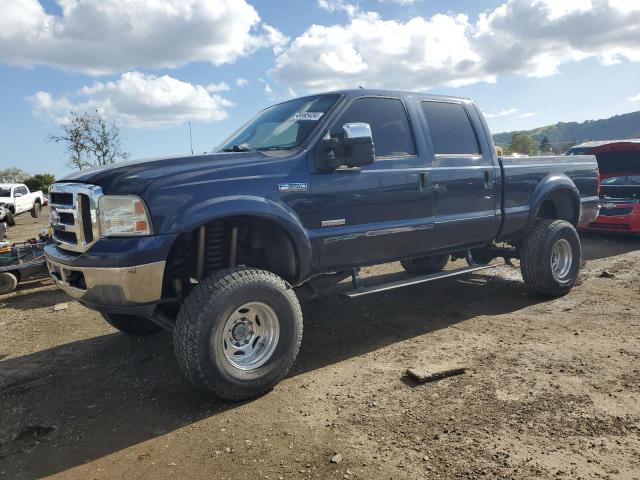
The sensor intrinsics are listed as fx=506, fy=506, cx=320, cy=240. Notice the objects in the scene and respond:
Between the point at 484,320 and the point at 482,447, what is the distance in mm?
2442

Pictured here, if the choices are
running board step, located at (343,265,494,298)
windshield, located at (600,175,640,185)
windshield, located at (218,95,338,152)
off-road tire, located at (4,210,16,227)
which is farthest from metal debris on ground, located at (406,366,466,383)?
off-road tire, located at (4,210,16,227)

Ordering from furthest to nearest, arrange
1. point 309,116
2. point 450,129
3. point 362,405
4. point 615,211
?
1. point 615,211
2. point 450,129
3. point 309,116
4. point 362,405

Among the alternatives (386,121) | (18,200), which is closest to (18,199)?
(18,200)

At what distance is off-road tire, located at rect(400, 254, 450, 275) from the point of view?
7.13 m

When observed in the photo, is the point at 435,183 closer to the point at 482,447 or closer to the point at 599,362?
the point at 599,362

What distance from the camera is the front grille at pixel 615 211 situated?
920cm

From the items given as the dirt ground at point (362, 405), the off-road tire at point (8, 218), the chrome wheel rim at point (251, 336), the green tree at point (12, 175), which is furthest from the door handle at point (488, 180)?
the green tree at point (12, 175)

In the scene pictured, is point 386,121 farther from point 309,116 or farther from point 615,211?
point 615,211

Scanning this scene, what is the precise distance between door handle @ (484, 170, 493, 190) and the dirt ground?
4.34 ft

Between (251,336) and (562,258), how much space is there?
4.19 m

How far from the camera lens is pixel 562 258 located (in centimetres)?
605

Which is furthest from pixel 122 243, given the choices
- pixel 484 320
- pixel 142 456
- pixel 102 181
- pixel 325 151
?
pixel 484 320

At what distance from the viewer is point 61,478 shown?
268 centimetres

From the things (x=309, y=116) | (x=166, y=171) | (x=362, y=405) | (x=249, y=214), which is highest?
(x=309, y=116)
